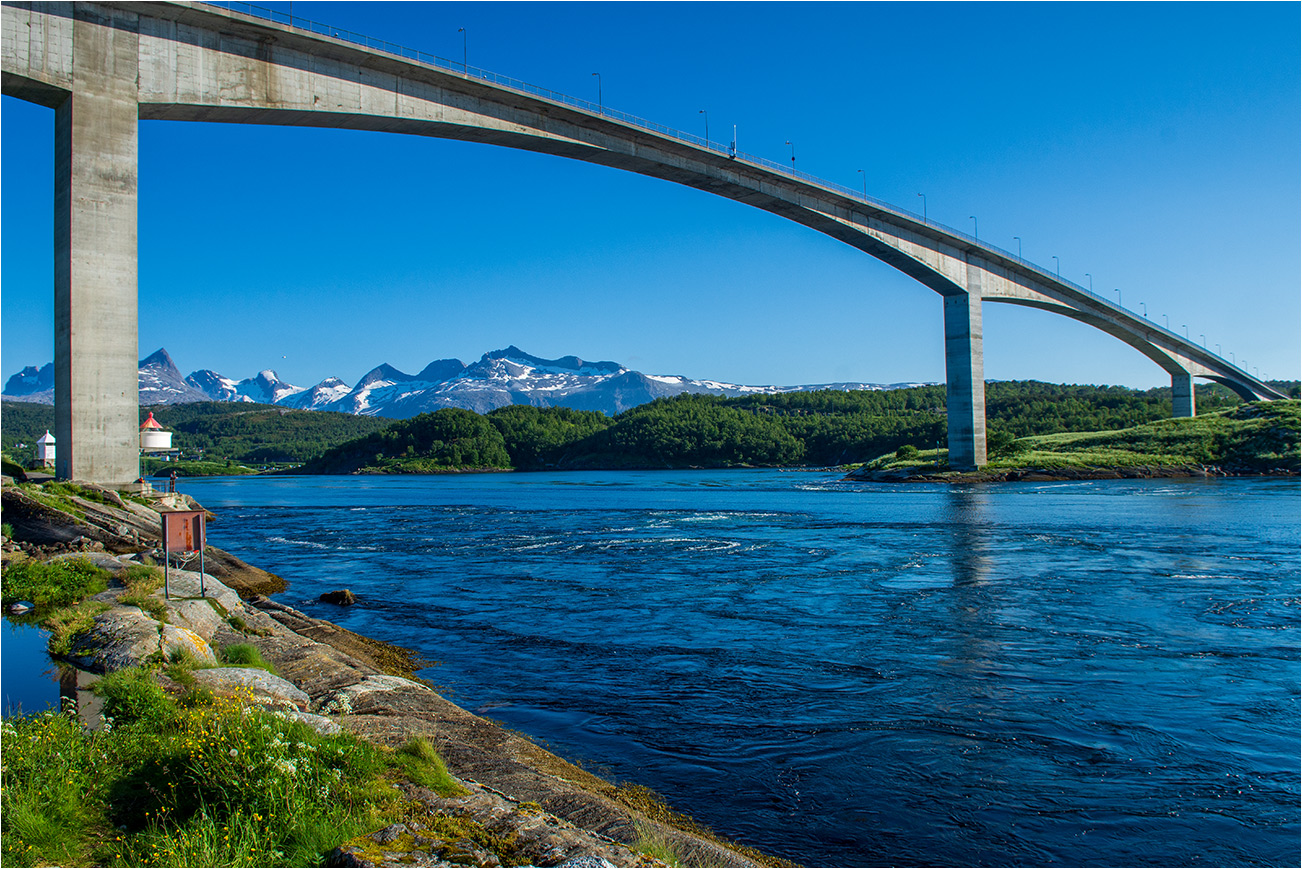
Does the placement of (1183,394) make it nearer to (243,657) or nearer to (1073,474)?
(1073,474)

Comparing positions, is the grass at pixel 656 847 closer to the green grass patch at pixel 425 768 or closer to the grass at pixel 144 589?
the green grass patch at pixel 425 768

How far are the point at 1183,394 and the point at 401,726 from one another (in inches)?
4363

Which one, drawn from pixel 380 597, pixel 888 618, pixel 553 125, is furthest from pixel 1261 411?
pixel 380 597

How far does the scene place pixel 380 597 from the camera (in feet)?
61.3

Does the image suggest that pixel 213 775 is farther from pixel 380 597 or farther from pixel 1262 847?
pixel 380 597

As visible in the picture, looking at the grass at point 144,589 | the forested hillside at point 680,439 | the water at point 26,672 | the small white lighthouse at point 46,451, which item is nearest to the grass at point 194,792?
the water at point 26,672

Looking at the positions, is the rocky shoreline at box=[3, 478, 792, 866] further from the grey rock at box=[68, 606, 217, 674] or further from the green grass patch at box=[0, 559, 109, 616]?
the green grass patch at box=[0, 559, 109, 616]

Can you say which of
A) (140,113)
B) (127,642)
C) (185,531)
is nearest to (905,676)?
(127,642)

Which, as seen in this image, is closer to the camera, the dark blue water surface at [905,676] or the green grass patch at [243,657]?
the dark blue water surface at [905,676]

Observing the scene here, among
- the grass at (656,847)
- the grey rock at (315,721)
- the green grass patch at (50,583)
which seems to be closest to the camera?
the grass at (656,847)

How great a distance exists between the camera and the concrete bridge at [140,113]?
2081cm

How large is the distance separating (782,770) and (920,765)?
1.41 metres

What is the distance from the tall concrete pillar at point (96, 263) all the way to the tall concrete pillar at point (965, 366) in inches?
2042

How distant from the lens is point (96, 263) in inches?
826
